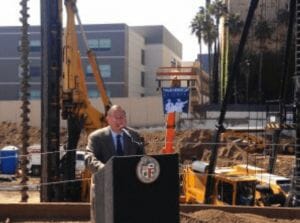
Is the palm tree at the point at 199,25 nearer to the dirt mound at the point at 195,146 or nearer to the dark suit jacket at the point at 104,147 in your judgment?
the dirt mound at the point at 195,146

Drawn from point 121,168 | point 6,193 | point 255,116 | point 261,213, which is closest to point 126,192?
point 121,168

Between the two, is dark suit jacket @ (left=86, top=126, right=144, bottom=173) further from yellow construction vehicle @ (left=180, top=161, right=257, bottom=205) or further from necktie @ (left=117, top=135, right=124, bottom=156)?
yellow construction vehicle @ (left=180, top=161, right=257, bottom=205)

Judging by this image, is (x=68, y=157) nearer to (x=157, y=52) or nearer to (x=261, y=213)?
(x=261, y=213)

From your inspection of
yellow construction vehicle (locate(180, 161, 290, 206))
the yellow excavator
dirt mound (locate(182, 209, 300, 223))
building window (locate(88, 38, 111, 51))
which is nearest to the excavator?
yellow construction vehicle (locate(180, 161, 290, 206))

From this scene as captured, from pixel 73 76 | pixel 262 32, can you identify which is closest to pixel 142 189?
pixel 73 76

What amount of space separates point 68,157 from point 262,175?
4885 mm

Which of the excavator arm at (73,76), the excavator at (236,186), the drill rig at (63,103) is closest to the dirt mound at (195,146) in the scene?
the excavator arm at (73,76)

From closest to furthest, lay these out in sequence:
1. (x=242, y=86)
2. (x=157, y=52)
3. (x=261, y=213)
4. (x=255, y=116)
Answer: (x=261, y=213)
(x=255, y=116)
(x=242, y=86)
(x=157, y=52)

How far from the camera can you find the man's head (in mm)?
5887

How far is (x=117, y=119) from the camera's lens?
5.94m

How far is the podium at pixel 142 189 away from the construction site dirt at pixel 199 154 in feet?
11.1

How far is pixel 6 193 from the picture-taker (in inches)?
927

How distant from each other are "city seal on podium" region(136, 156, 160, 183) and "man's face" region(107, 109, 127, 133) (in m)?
0.96

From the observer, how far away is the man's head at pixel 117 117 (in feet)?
19.3
